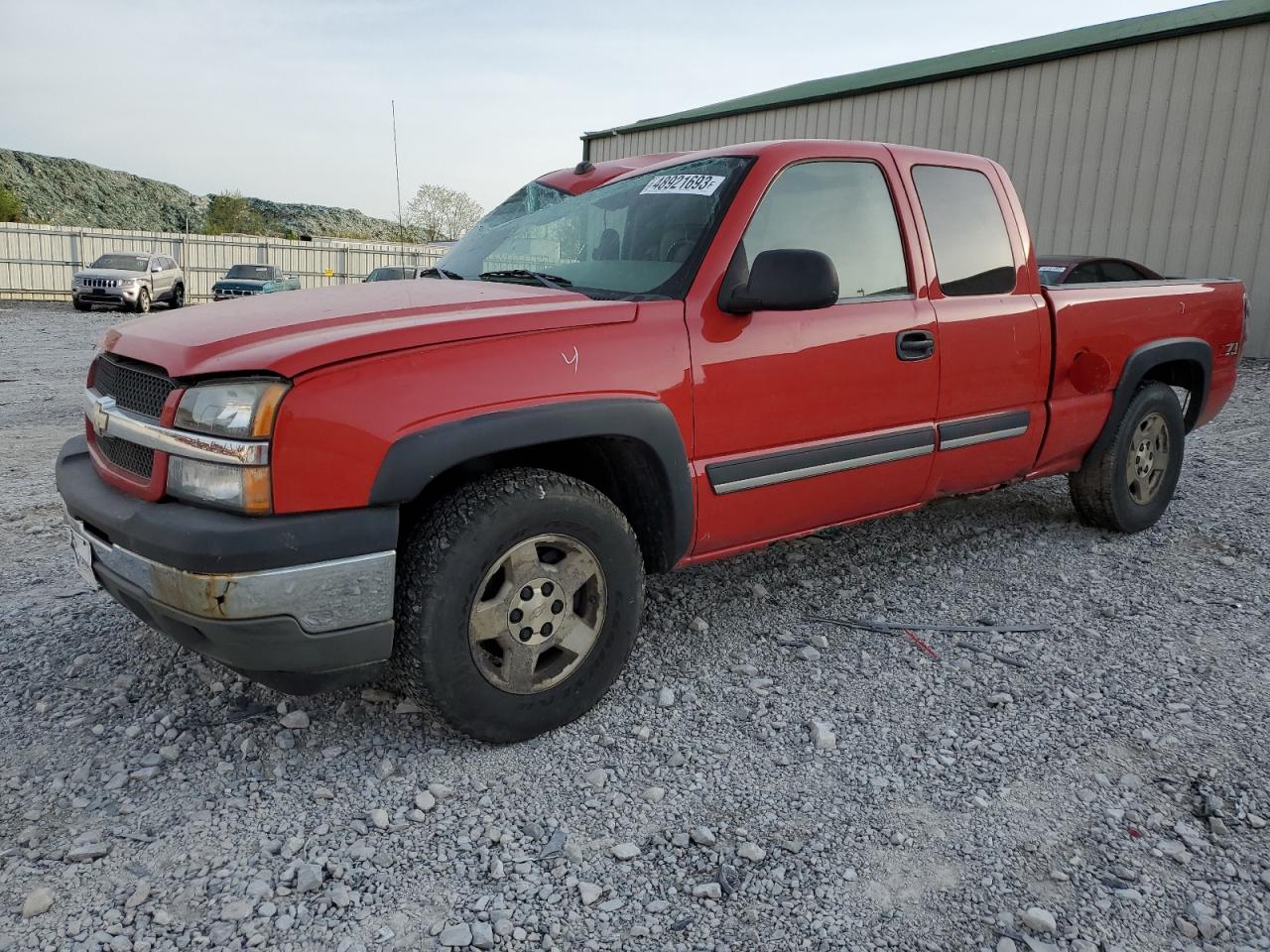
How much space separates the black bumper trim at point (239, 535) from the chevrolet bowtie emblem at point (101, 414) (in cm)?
30

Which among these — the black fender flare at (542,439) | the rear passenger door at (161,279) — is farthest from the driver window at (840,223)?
the rear passenger door at (161,279)

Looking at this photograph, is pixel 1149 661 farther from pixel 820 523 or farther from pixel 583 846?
pixel 583 846

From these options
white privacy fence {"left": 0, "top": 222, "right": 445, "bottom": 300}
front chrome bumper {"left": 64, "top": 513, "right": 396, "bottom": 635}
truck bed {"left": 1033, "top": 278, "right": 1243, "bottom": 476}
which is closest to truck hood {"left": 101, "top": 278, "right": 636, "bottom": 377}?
front chrome bumper {"left": 64, "top": 513, "right": 396, "bottom": 635}

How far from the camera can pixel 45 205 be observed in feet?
232

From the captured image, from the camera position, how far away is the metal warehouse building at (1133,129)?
11.9 meters

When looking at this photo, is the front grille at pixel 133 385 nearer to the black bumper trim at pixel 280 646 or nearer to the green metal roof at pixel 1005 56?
the black bumper trim at pixel 280 646

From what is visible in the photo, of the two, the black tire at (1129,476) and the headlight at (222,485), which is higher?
the headlight at (222,485)

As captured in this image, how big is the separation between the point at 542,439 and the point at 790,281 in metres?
0.91

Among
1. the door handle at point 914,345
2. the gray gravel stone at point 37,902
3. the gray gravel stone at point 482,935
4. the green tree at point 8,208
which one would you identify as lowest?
the gray gravel stone at point 37,902

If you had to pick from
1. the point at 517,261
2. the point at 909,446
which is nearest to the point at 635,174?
the point at 517,261

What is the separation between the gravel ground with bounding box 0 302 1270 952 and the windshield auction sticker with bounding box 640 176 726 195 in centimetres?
160

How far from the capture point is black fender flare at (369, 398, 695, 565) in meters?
2.30

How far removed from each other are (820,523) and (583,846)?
1568 millimetres

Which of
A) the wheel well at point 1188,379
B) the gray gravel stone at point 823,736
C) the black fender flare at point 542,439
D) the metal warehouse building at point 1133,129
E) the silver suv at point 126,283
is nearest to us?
the black fender flare at point 542,439
